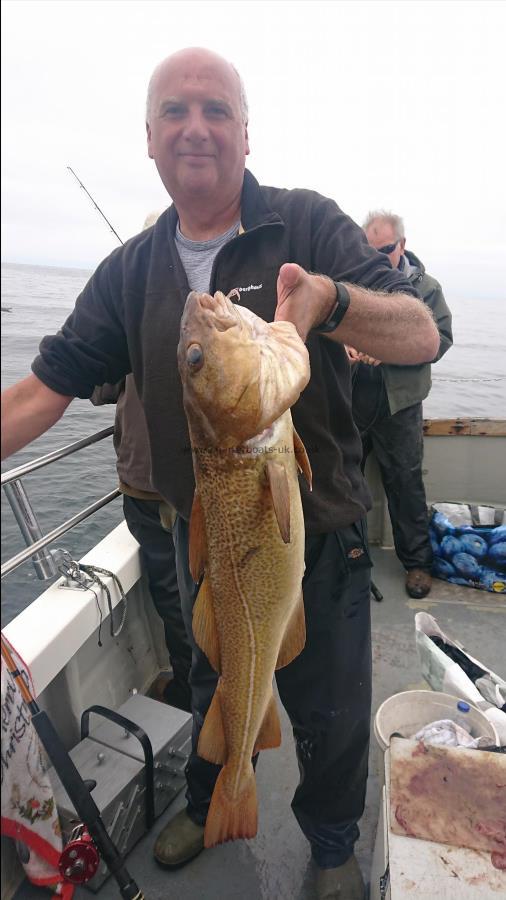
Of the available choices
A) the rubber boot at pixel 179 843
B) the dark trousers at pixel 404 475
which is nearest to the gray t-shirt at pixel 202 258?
the rubber boot at pixel 179 843

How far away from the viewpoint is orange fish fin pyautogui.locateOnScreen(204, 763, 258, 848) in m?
1.80

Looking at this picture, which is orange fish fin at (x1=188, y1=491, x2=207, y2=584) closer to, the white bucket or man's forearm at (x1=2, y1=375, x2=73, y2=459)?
man's forearm at (x1=2, y1=375, x2=73, y2=459)

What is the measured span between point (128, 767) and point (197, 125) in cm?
274

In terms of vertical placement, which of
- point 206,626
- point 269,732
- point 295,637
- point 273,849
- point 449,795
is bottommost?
point 273,849

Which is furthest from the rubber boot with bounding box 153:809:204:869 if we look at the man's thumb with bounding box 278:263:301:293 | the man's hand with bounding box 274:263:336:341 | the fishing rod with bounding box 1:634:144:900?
the man's thumb with bounding box 278:263:301:293

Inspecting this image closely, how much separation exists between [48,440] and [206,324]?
6.58 metres

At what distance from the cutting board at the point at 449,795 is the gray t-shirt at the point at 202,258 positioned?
6.03 feet

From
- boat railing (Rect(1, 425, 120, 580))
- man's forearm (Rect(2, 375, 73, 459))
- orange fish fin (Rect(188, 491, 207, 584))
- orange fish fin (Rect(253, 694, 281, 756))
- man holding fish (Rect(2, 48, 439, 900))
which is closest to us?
man's forearm (Rect(2, 375, 73, 459))

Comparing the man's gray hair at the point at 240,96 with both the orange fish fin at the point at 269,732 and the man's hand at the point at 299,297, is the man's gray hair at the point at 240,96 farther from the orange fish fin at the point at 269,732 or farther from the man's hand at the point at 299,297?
the orange fish fin at the point at 269,732

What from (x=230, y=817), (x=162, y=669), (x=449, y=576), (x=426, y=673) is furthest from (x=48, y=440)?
(x=230, y=817)

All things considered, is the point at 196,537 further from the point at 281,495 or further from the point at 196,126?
the point at 196,126

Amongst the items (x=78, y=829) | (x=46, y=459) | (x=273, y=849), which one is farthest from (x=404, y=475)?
(x=78, y=829)

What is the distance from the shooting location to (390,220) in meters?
4.96

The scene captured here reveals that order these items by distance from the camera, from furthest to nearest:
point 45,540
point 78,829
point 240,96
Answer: point 45,540 < point 78,829 < point 240,96
